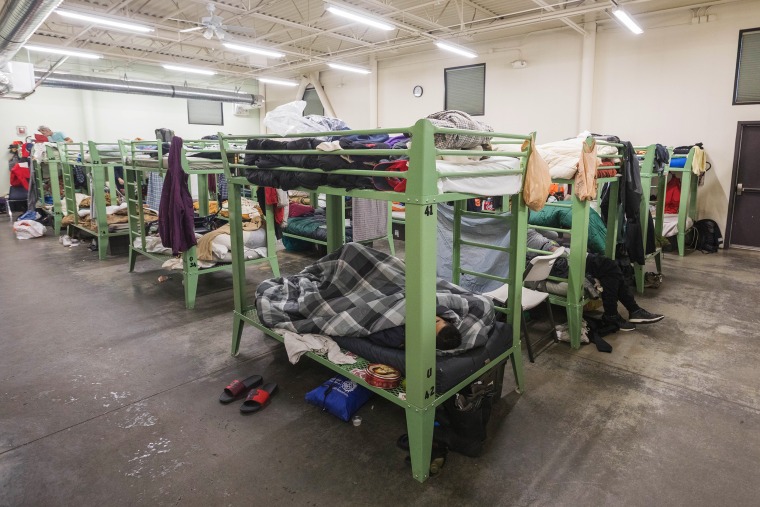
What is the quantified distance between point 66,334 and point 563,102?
8737 millimetres

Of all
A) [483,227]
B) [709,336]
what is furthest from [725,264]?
[483,227]

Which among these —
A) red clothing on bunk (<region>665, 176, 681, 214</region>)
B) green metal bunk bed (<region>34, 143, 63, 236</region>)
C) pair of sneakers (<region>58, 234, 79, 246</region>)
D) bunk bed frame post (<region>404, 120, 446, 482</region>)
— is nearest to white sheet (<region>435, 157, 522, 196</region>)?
bunk bed frame post (<region>404, 120, 446, 482</region>)

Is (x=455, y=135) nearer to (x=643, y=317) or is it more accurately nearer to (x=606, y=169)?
(x=606, y=169)

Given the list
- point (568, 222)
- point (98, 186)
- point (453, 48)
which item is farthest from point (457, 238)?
point (453, 48)

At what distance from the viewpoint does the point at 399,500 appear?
6.60 ft

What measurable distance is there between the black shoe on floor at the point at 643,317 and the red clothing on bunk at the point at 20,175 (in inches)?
492

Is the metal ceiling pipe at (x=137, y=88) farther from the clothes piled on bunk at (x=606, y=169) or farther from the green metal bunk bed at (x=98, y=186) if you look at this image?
the clothes piled on bunk at (x=606, y=169)

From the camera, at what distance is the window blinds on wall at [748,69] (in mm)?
6875

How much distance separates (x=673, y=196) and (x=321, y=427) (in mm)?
7295

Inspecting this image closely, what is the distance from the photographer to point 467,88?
10195 mm

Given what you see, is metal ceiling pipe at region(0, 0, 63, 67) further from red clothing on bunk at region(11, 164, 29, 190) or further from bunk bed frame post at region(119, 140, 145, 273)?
red clothing on bunk at region(11, 164, 29, 190)

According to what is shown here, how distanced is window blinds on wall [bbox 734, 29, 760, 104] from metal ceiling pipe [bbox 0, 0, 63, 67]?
9614 millimetres

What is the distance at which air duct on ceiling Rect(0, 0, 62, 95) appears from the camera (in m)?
5.70

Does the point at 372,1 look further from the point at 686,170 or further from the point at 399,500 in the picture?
the point at 399,500
